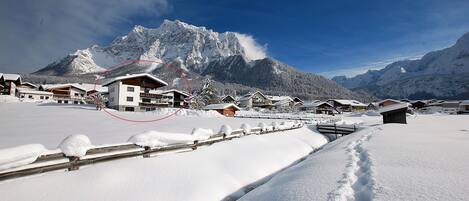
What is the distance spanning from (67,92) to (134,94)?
46.2 m

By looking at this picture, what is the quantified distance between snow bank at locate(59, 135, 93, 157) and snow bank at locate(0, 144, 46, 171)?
51 cm

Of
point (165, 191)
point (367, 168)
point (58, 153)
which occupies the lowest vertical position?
point (165, 191)

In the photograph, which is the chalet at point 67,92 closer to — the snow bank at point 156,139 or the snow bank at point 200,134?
the snow bank at point 200,134

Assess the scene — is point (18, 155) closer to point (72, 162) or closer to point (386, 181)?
point (72, 162)

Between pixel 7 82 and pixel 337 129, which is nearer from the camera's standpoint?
pixel 337 129

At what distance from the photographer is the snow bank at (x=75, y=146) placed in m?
5.77

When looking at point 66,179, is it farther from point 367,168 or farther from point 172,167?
point 367,168

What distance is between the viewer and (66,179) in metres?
5.55

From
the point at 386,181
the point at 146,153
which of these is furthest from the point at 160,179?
the point at 386,181

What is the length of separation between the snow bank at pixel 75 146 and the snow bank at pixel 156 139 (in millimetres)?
1590

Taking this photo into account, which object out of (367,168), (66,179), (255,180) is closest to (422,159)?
(367,168)

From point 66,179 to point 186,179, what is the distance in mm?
3145

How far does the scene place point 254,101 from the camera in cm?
11362

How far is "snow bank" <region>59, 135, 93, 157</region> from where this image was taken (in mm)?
5771
